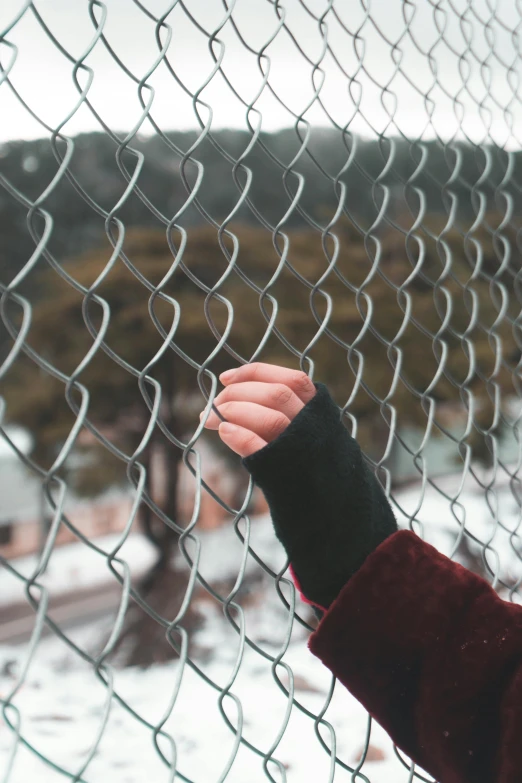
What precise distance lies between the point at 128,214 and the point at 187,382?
1.18m

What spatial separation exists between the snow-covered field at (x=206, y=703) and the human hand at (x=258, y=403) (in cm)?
25

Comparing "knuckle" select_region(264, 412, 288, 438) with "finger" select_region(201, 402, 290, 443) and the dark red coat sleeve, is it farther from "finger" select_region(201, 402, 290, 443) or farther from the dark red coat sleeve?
the dark red coat sleeve

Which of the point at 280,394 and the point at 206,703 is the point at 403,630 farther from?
the point at 206,703

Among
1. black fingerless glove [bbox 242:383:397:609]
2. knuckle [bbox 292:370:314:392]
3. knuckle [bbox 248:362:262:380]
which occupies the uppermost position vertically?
knuckle [bbox 292:370:314:392]

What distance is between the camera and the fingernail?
682 millimetres

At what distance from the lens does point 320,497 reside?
688 millimetres

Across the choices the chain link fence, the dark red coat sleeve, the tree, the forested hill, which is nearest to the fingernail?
the dark red coat sleeve

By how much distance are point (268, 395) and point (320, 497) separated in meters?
0.12

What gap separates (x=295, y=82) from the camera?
1192 mm

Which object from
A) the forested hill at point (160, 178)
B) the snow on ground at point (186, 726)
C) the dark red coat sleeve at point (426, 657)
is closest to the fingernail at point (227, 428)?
the dark red coat sleeve at point (426, 657)

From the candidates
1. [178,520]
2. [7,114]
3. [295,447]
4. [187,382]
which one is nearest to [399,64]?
[7,114]

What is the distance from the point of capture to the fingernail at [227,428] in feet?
2.24

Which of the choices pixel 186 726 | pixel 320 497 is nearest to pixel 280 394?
pixel 320 497

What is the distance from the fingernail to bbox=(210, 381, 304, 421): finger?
0.09ft
